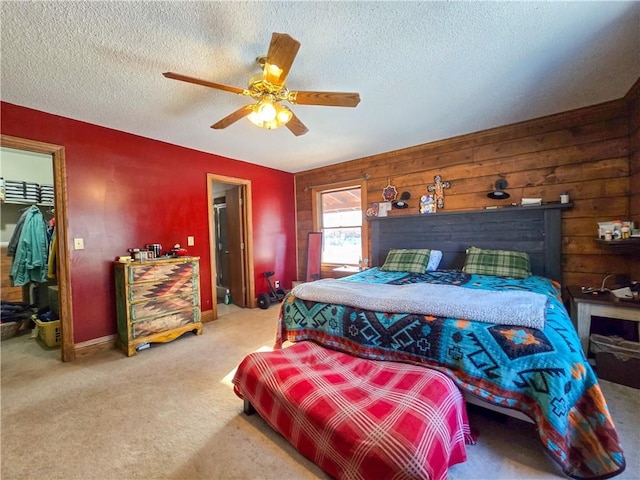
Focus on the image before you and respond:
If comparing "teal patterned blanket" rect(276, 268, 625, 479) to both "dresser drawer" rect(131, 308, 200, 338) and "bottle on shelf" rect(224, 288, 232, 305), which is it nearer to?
"dresser drawer" rect(131, 308, 200, 338)

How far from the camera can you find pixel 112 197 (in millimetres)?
2959

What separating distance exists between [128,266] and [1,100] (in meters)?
1.73

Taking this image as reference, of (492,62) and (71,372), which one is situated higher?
A: (492,62)

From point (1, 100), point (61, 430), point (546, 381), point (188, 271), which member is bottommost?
point (61, 430)

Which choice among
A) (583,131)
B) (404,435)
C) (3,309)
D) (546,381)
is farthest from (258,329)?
(583,131)

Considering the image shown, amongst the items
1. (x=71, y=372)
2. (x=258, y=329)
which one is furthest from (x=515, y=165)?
(x=71, y=372)

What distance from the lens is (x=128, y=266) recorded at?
8.90 feet

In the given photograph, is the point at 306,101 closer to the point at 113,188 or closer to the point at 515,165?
the point at 113,188

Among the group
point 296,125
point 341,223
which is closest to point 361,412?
point 296,125

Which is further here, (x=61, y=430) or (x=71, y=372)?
(x=71, y=372)

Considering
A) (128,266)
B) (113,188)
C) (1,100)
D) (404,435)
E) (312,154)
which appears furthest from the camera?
(312,154)

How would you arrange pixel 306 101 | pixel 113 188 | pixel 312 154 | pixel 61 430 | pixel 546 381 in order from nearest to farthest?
pixel 546 381 → pixel 61 430 → pixel 306 101 → pixel 113 188 → pixel 312 154

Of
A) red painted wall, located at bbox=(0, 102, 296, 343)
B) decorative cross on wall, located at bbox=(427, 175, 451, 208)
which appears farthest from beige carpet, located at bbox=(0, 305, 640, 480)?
decorative cross on wall, located at bbox=(427, 175, 451, 208)

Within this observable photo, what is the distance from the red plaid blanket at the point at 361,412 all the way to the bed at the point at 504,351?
0.15 m
